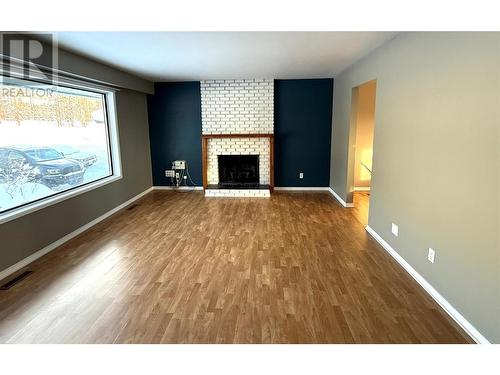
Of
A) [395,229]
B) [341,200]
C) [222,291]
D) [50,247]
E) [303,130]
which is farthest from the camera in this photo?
[303,130]

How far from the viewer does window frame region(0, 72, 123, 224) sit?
3.13m

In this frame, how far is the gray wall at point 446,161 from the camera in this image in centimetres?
184

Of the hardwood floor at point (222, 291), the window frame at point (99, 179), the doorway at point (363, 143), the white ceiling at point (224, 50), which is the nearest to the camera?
the hardwood floor at point (222, 291)

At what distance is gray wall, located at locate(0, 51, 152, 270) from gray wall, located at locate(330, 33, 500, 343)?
3769 mm

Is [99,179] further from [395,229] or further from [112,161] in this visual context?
[395,229]

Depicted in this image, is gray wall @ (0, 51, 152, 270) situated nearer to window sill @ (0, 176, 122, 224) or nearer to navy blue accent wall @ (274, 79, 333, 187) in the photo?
window sill @ (0, 176, 122, 224)

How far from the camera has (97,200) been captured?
452 cm

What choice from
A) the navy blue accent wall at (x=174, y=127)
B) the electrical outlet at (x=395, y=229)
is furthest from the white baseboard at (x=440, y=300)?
the navy blue accent wall at (x=174, y=127)

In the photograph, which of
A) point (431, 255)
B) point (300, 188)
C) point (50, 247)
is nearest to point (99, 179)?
point (50, 247)

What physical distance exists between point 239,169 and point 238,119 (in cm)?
108

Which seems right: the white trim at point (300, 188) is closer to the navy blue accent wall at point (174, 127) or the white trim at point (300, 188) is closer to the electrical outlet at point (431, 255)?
the navy blue accent wall at point (174, 127)
